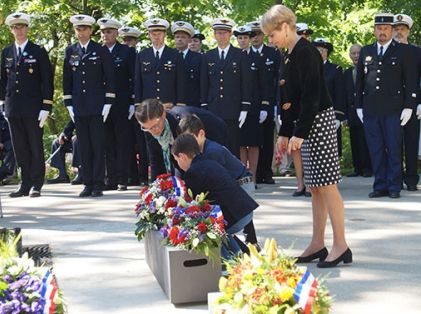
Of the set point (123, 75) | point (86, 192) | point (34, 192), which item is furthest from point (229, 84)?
point (34, 192)

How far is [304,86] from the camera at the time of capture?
20.1ft

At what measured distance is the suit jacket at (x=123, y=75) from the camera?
39.7 feet

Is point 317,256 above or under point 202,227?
under

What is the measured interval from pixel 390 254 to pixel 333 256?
72 cm

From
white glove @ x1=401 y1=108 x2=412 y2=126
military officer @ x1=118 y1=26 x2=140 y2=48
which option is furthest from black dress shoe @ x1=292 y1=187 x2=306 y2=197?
military officer @ x1=118 y1=26 x2=140 y2=48

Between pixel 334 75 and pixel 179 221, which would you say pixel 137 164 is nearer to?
pixel 334 75

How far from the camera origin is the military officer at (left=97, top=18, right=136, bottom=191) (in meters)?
12.1

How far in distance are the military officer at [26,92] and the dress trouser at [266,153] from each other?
321 centimetres

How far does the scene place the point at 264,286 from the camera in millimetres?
3693

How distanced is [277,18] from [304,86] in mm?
515

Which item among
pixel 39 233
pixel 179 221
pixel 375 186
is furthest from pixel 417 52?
pixel 179 221

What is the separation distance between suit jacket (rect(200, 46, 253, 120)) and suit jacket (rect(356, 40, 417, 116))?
1.75 meters

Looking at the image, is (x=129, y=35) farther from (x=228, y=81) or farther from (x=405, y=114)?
(x=405, y=114)

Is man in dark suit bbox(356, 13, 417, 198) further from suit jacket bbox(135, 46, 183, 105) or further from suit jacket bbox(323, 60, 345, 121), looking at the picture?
suit jacket bbox(135, 46, 183, 105)
